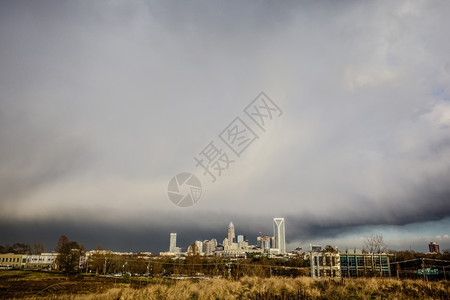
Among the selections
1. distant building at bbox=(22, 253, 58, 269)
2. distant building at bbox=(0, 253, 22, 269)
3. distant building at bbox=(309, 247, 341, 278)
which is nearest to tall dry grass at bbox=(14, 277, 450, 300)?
distant building at bbox=(309, 247, 341, 278)

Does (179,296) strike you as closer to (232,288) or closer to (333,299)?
(232,288)

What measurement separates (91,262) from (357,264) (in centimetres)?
9731

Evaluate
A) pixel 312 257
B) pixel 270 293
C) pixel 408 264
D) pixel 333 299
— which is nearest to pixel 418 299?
pixel 333 299

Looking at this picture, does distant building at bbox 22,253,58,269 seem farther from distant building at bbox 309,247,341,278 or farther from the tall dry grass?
the tall dry grass

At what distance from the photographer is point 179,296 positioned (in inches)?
644

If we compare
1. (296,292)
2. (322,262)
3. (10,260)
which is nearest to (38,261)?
(10,260)

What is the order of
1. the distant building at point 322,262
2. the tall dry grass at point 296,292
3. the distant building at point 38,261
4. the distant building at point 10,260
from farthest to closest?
1. the distant building at point 38,261
2. the distant building at point 10,260
3. the distant building at point 322,262
4. the tall dry grass at point 296,292

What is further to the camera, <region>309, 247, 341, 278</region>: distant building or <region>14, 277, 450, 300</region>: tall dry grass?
<region>309, 247, 341, 278</region>: distant building

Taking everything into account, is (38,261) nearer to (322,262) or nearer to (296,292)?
(322,262)

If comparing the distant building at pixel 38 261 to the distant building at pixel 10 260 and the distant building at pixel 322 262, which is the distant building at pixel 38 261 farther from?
the distant building at pixel 322 262

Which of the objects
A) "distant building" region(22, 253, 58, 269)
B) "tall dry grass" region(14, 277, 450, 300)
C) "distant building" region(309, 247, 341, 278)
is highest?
"tall dry grass" region(14, 277, 450, 300)

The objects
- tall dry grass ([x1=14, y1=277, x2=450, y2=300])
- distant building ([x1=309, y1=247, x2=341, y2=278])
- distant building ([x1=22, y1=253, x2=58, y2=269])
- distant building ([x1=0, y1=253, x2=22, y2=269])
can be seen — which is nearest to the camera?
tall dry grass ([x1=14, y1=277, x2=450, y2=300])

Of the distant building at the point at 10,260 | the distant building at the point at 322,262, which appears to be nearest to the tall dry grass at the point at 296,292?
the distant building at the point at 322,262

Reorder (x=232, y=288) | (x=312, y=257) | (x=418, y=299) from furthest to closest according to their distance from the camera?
(x=312, y=257)
(x=232, y=288)
(x=418, y=299)
